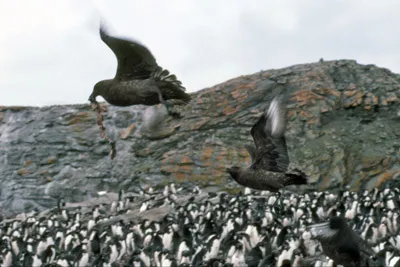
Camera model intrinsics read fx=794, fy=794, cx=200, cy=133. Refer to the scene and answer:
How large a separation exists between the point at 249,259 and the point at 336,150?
12.4 m

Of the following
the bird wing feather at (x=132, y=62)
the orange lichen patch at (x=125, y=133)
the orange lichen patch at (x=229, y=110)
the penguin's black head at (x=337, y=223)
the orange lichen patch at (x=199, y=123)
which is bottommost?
the penguin's black head at (x=337, y=223)

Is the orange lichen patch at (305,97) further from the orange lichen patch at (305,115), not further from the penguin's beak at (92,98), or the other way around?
the penguin's beak at (92,98)

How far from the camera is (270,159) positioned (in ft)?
28.1

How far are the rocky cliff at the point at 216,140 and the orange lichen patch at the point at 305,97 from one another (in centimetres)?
4

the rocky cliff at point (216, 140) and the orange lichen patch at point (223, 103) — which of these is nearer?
the rocky cliff at point (216, 140)

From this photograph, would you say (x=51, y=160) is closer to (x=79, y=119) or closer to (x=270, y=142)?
(x=79, y=119)

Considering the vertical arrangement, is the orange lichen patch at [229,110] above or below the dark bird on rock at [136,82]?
above

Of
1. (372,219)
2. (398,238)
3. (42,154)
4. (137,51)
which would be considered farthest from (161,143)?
(137,51)

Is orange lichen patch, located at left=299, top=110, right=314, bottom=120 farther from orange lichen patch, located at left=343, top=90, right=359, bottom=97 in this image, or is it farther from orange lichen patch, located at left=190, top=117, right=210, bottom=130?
orange lichen patch, located at left=190, top=117, right=210, bottom=130

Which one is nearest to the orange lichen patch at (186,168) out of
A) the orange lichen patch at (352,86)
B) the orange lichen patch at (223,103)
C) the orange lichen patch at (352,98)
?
the orange lichen patch at (223,103)

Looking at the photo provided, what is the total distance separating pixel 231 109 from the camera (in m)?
32.0

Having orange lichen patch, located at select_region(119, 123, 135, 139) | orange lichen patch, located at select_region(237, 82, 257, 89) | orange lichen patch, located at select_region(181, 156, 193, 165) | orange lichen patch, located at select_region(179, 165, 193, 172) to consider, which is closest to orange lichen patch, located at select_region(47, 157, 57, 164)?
orange lichen patch, located at select_region(119, 123, 135, 139)

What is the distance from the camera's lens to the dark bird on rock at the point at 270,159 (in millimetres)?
8234

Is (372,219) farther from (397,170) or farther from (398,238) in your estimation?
(397,170)
